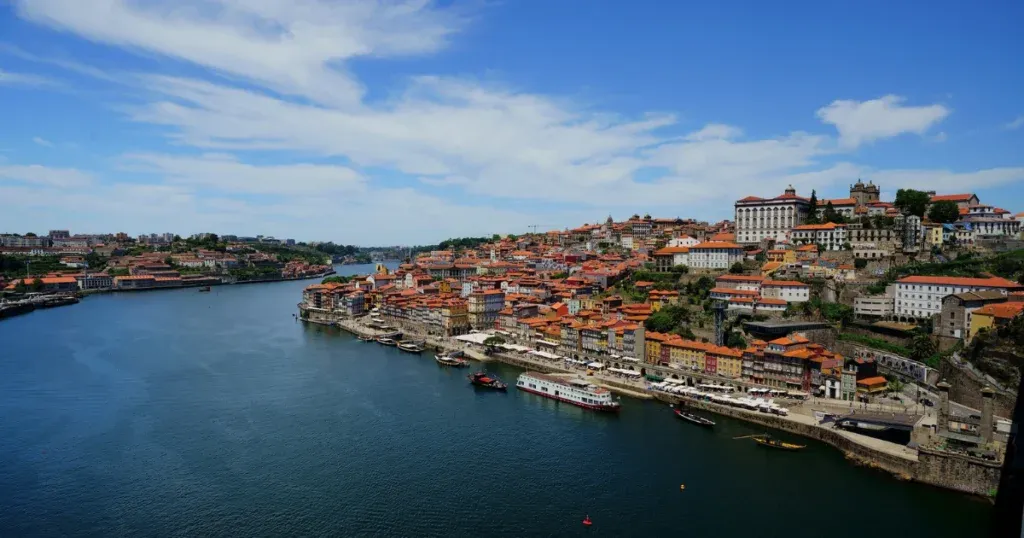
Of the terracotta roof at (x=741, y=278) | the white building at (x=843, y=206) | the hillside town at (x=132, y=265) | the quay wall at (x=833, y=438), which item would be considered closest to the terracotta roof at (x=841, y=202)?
the white building at (x=843, y=206)

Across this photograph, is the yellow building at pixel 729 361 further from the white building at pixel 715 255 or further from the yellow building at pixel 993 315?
the white building at pixel 715 255

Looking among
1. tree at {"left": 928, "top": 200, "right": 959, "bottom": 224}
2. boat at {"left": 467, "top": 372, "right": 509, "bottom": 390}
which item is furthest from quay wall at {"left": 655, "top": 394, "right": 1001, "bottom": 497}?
tree at {"left": 928, "top": 200, "right": 959, "bottom": 224}

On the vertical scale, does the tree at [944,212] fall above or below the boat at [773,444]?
above

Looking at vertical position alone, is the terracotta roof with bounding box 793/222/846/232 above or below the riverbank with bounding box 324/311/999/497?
above

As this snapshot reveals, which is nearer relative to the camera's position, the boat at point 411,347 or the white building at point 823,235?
the boat at point 411,347

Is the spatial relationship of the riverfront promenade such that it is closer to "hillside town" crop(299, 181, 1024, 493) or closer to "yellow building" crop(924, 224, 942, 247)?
"hillside town" crop(299, 181, 1024, 493)

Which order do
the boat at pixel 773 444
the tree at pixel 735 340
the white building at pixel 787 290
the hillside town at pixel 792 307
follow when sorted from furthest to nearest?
the white building at pixel 787 290 → the tree at pixel 735 340 → the hillside town at pixel 792 307 → the boat at pixel 773 444

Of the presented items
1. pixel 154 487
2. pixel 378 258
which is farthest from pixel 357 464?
pixel 378 258
